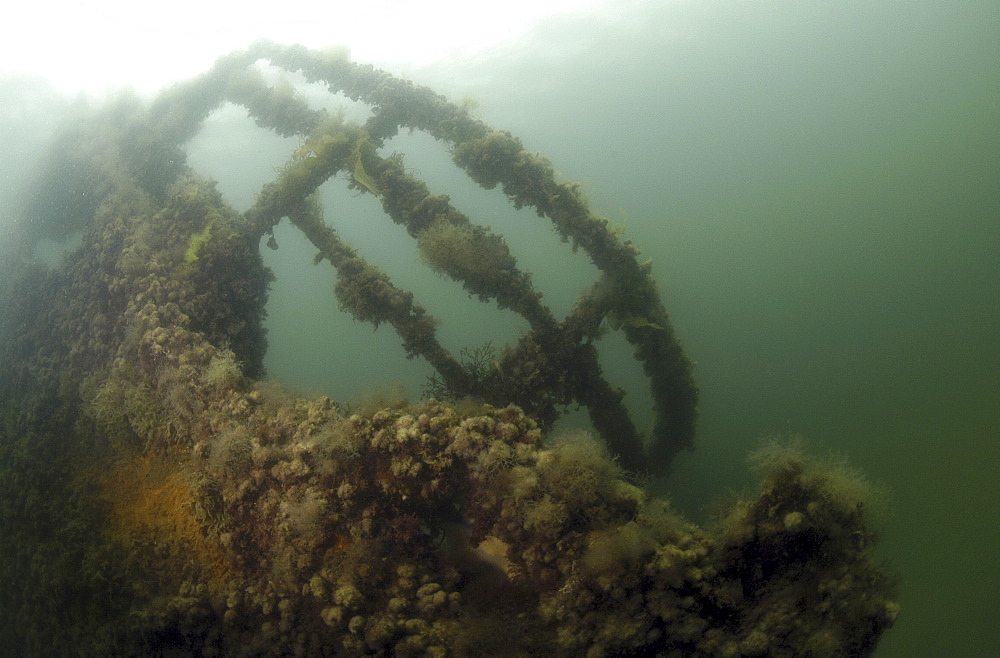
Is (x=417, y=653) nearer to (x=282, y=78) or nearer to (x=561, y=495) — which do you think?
(x=561, y=495)

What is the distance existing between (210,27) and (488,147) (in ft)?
85.1

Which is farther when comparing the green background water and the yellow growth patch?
the green background water

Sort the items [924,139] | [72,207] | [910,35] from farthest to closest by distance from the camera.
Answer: [924,139]
[910,35]
[72,207]

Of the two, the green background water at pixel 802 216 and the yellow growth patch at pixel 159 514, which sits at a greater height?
the green background water at pixel 802 216

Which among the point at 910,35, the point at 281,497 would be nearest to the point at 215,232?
the point at 281,497

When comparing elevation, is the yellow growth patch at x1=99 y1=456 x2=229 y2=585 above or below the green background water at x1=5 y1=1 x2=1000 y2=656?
below

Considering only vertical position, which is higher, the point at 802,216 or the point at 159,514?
the point at 802,216

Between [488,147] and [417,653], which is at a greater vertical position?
[488,147]

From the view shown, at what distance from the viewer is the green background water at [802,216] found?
45.7 ft

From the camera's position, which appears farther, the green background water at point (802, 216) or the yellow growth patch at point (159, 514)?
the green background water at point (802, 216)

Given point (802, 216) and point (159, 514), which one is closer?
point (159, 514)

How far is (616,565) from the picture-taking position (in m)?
2.99

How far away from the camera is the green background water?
13922 millimetres

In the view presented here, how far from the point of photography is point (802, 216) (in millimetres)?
62875
